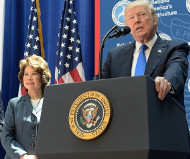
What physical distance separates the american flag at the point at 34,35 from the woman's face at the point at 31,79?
1767 mm

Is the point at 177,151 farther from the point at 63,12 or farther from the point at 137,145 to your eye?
the point at 63,12

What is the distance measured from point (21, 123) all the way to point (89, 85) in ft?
5.82

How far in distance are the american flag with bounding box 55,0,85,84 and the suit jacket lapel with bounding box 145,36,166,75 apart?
2.72 metres

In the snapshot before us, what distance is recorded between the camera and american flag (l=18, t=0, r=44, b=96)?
5.14m

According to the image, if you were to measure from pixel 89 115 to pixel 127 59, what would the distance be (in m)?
0.76

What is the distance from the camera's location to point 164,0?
12.9 ft

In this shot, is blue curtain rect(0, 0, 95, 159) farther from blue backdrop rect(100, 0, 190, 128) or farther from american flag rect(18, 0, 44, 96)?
blue backdrop rect(100, 0, 190, 128)

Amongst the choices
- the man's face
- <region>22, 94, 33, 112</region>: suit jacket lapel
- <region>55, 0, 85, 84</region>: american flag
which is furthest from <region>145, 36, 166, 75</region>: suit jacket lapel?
<region>55, 0, 85, 84</region>: american flag

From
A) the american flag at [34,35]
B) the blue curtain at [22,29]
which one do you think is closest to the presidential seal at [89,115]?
the blue curtain at [22,29]

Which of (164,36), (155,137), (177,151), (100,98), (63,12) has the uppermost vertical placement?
(63,12)

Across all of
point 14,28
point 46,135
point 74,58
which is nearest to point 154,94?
point 46,135

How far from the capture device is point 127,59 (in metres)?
2.08

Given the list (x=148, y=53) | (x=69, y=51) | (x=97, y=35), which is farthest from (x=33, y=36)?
(x=148, y=53)

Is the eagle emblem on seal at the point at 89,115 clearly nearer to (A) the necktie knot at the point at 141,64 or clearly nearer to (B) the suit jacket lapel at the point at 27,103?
(A) the necktie knot at the point at 141,64
